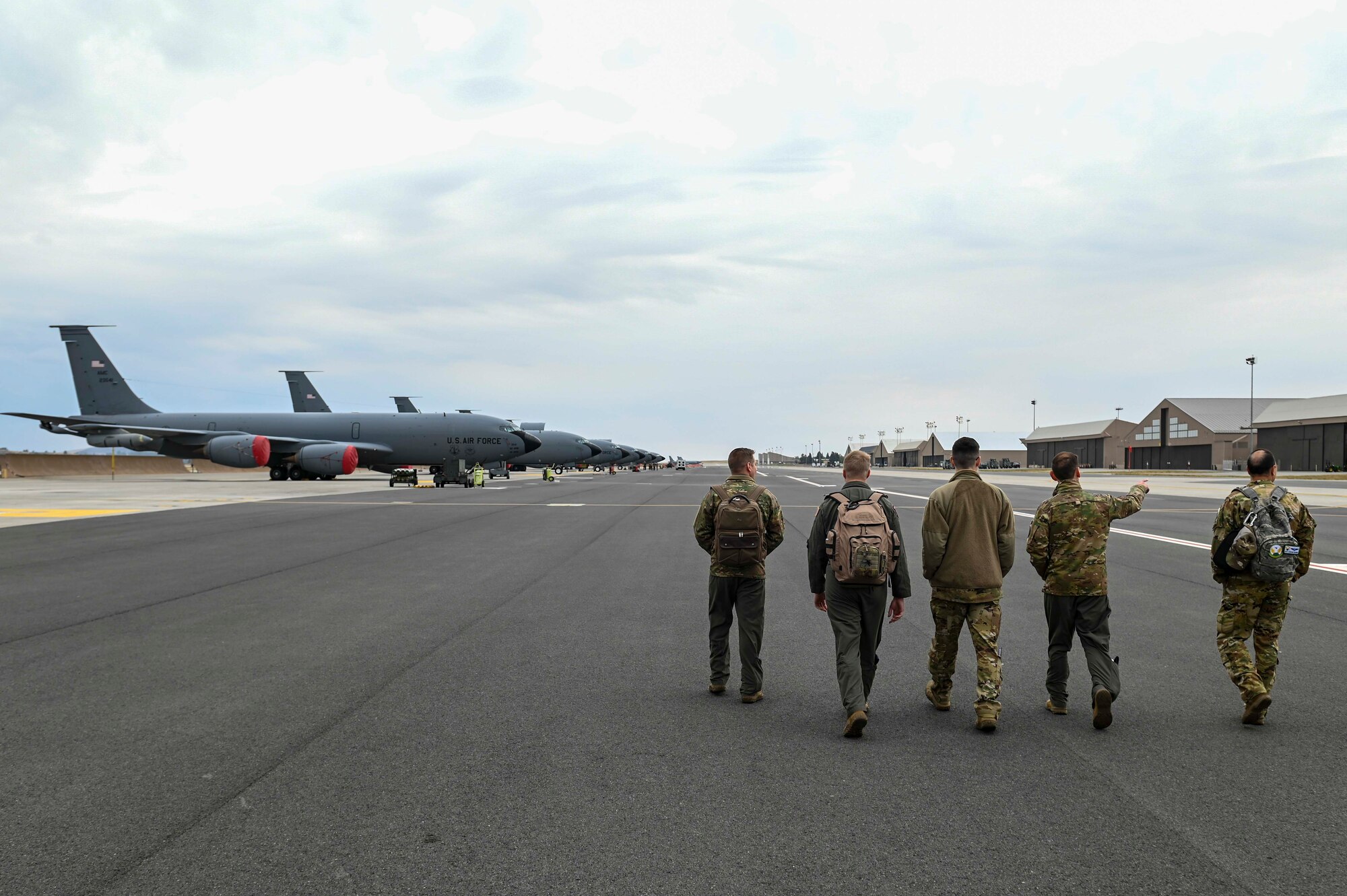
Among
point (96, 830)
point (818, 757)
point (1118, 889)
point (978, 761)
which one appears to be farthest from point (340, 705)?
point (1118, 889)

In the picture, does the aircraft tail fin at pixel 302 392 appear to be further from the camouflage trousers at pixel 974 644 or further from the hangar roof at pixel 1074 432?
the hangar roof at pixel 1074 432

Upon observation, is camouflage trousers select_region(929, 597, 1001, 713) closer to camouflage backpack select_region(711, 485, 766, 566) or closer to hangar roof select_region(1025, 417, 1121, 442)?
camouflage backpack select_region(711, 485, 766, 566)

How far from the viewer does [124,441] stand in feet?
146

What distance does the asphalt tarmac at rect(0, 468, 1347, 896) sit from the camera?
3.43 m

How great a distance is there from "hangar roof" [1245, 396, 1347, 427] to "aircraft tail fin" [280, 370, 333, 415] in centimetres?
9408

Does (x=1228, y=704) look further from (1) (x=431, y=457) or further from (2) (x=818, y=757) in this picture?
(1) (x=431, y=457)

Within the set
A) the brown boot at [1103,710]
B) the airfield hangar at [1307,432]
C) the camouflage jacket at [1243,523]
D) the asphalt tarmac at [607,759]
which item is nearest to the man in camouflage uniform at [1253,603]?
the camouflage jacket at [1243,523]

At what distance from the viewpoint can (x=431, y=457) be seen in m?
45.5

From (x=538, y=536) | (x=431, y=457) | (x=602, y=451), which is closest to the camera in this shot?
(x=538, y=536)

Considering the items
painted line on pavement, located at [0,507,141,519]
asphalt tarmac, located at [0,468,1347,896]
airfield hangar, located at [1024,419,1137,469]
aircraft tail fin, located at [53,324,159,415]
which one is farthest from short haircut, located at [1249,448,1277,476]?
airfield hangar, located at [1024,419,1137,469]

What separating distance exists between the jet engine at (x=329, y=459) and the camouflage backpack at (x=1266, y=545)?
41.9 meters

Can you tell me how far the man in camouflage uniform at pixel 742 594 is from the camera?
5887mm

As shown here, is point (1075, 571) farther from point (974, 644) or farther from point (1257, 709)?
point (1257, 709)

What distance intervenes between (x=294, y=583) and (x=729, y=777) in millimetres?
8493
